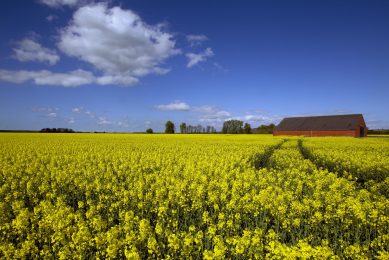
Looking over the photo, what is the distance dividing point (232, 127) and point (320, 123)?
41588 mm

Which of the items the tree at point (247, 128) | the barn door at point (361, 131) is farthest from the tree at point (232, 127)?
the barn door at point (361, 131)

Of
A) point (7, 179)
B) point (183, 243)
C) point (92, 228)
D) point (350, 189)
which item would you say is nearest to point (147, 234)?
point (183, 243)

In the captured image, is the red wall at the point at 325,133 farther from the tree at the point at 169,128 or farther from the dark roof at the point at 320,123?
the tree at the point at 169,128

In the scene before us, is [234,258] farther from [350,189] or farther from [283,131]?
[283,131]

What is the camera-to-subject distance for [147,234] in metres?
6.36

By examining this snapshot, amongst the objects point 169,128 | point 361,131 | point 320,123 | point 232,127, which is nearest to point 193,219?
point 361,131

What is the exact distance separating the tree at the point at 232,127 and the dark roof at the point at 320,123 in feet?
76.7

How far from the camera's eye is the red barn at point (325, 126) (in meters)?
65.2

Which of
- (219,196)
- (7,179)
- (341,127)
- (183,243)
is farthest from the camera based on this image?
(341,127)

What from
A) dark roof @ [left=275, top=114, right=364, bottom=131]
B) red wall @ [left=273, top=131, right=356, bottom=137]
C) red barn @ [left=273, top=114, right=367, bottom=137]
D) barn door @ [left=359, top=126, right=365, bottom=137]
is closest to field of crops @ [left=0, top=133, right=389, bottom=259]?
red wall @ [left=273, top=131, right=356, bottom=137]

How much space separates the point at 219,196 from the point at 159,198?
6.94ft

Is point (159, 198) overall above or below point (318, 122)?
below

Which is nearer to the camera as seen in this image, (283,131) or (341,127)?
(341,127)

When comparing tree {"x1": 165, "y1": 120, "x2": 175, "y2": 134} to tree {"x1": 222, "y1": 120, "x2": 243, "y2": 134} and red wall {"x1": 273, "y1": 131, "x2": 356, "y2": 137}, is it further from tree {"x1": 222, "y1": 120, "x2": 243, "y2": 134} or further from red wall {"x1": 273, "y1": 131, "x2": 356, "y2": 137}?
red wall {"x1": 273, "y1": 131, "x2": 356, "y2": 137}
